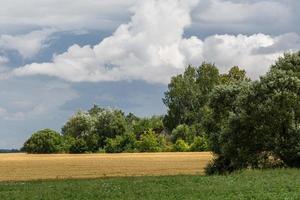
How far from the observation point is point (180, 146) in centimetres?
14238

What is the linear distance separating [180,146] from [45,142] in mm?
32491

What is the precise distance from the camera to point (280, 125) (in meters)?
55.9

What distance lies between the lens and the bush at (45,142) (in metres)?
148

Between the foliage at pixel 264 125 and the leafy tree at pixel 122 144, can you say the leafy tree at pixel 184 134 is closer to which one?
the leafy tree at pixel 122 144

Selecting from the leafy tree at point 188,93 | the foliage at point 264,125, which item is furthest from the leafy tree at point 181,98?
the foliage at point 264,125

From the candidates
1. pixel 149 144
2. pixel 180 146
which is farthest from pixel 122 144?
pixel 180 146

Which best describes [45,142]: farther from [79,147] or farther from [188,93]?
[188,93]

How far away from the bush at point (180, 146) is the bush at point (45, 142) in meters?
27.8

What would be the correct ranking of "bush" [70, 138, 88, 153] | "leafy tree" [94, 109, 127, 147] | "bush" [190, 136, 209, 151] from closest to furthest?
"bush" [190, 136, 209, 151], "bush" [70, 138, 88, 153], "leafy tree" [94, 109, 127, 147]

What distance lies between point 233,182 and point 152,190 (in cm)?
684

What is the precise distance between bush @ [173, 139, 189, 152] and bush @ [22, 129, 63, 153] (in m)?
27.8

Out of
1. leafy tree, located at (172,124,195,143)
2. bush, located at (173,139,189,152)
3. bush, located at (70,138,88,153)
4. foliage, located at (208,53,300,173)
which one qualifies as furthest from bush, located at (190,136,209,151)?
foliage, located at (208,53,300,173)

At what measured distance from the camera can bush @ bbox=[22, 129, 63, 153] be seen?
148 meters

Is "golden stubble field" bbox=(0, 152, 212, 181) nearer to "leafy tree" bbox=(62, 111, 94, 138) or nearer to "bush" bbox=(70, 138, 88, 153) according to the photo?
"bush" bbox=(70, 138, 88, 153)
